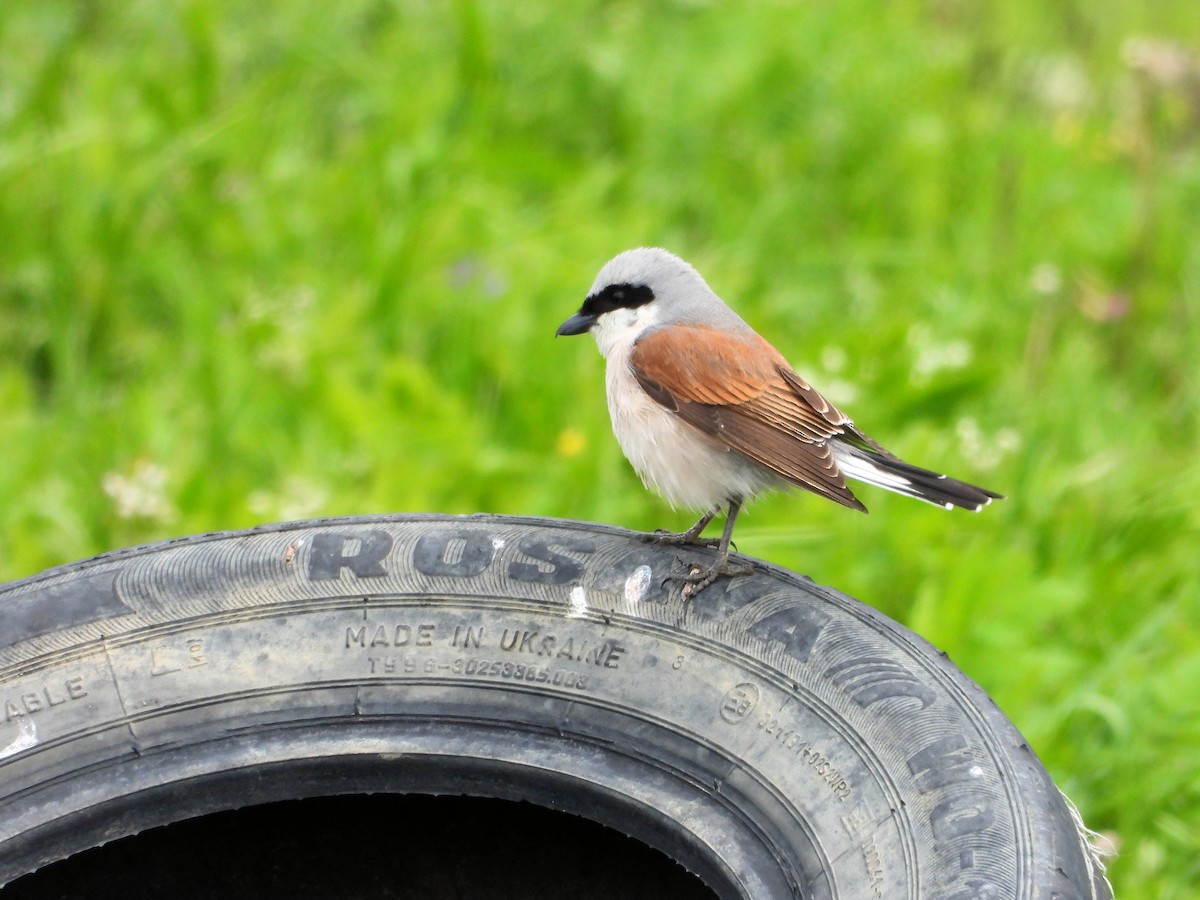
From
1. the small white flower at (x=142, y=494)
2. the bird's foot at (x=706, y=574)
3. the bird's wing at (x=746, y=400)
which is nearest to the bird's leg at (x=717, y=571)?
the bird's foot at (x=706, y=574)

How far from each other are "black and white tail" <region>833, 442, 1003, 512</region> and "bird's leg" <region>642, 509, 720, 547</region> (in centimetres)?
37

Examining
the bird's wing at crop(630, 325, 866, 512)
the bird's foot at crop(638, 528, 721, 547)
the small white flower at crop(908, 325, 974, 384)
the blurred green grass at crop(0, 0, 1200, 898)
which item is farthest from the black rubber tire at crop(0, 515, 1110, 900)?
the small white flower at crop(908, 325, 974, 384)

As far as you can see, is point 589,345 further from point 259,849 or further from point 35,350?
point 259,849

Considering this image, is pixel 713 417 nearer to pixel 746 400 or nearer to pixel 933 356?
pixel 746 400

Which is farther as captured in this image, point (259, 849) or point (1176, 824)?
point (1176, 824)

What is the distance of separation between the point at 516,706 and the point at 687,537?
99cm

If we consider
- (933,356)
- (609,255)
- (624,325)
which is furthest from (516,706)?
(609,255)

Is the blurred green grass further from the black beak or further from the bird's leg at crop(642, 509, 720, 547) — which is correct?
the black beak

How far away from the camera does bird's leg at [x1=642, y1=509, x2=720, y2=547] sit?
309cm

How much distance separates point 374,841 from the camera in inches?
99.0

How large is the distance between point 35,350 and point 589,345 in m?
2.22

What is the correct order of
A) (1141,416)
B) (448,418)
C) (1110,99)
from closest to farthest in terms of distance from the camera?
(448,418)
(1141,416)
(1110,99)

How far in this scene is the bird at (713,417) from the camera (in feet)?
10.8

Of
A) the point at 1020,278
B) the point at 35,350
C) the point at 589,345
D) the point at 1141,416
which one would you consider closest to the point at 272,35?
the point at 35,350
